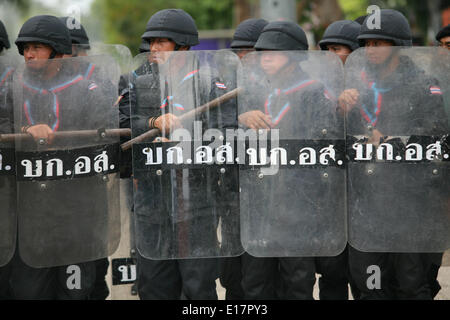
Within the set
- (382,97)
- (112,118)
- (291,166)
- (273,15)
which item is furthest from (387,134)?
(273,15)

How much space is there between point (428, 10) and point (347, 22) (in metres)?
11.7

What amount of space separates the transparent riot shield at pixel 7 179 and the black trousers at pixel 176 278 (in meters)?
0.81

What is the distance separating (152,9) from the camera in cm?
2925

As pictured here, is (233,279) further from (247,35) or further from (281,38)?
(247,35)

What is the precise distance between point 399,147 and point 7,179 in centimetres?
230

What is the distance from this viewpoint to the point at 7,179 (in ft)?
12.9

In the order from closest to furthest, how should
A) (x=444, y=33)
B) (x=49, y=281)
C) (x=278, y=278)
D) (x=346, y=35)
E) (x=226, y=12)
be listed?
1. (x=49, y=281)
2. (x=278, y=278)
3. (x=444, y=33)
4. (x=346, y=35)
5. (x=226, y=12)

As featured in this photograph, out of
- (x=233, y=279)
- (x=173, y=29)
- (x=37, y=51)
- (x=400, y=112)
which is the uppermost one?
(x=173, y=29)

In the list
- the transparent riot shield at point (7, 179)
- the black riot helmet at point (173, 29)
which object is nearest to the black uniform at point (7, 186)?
the transparent riot shield at point (7, 179)

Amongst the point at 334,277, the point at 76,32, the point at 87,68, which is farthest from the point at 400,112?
the point at 76,32

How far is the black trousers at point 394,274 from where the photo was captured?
415 cm

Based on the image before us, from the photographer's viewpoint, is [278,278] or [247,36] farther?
[247,36]

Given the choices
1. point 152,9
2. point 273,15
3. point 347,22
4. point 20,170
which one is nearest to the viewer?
point 20,170

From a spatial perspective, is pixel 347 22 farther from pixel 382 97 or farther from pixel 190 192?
pixel 190 192
